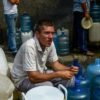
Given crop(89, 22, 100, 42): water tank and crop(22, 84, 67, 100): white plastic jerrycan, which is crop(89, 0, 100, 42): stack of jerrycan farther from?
crop(22, 84, 67, 100): white plastic jerrycan

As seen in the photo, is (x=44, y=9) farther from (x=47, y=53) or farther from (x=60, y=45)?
(x=47, y=53)

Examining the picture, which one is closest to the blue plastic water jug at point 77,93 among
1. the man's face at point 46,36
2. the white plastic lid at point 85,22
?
the man's face at point 46,36

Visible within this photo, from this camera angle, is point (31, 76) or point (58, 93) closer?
point (58, 93)

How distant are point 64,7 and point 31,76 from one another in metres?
3.59

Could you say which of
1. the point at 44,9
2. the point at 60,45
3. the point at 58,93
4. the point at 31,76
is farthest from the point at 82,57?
the point at 58,93

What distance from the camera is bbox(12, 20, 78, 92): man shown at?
2.56 m

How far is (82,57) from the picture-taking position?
15.6ft

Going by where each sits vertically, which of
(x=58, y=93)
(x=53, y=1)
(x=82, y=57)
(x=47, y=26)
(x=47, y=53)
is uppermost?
(x=53, y=1)

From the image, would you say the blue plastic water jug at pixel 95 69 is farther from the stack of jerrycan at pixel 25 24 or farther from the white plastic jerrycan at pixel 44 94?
the stack of jerrycan at pixel 25 24

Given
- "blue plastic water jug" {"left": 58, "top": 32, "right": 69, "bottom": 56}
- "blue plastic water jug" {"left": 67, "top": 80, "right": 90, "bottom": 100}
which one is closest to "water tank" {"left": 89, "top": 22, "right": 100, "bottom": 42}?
"blue plastic water jug" {"left": 58, "top": 32, "right": 69, "bottom": 56}

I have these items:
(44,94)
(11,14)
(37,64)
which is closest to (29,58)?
(37,64)

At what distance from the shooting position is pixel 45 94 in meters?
2.06

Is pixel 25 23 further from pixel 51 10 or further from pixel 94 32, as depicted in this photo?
pixel 94 32

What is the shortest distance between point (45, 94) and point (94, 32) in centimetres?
378
